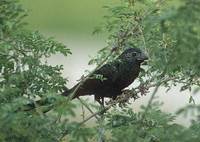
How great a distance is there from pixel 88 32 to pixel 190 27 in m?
7.63

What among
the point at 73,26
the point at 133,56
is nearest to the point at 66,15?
the point at 73,26

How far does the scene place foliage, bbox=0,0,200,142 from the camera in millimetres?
2146

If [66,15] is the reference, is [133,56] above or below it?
above

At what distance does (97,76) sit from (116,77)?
108 cm

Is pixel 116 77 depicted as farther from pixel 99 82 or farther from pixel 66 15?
pixel 66 15

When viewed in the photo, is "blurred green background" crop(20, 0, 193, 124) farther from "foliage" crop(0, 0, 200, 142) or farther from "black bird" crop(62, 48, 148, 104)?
"foliage" crop(0, 0, 200, 142)

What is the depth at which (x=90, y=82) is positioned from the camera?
3.74 meters

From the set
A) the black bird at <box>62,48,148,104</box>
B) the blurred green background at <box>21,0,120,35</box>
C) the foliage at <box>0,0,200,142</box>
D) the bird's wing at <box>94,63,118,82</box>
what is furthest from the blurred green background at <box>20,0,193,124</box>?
the foliage at <box>0,0,200,142</box>

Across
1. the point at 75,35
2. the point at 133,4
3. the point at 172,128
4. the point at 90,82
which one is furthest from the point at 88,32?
the point at 172,128

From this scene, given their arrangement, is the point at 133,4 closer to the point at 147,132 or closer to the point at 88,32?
the point at 147,132

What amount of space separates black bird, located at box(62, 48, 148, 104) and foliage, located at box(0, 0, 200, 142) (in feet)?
1.20

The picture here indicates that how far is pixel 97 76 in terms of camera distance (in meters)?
2.74

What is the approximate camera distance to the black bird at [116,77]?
3588 mm

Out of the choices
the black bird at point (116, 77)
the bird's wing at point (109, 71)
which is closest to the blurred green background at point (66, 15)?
the black bird at point (116, 77)
